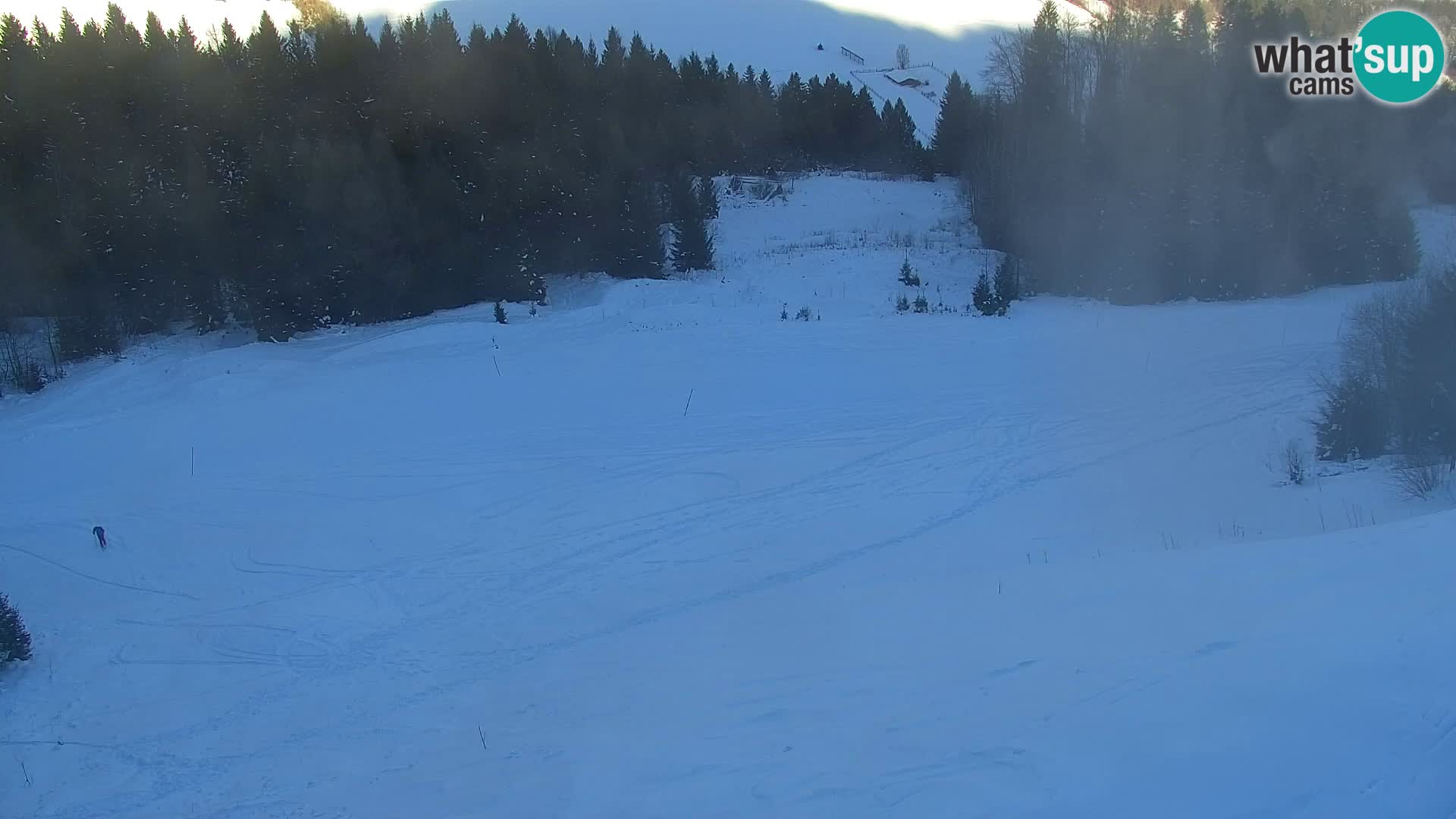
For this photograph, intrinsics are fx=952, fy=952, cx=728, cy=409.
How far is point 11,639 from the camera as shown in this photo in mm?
8172

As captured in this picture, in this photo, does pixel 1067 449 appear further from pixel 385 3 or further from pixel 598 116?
pixel 385 3

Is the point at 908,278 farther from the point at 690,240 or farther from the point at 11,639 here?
the point at 11,639

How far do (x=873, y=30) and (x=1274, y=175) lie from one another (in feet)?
113

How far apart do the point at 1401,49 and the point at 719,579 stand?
17.1 meters

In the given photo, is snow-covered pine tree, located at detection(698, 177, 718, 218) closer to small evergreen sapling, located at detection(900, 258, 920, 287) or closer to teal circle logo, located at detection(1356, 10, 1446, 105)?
small evergreen sapling, located at detection(900, 258, 920, 287)

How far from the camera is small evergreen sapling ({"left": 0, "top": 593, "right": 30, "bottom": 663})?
812 centimetres

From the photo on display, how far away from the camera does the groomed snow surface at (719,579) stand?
4988 millimetres

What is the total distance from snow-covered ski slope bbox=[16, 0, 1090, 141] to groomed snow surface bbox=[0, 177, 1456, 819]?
2935cm

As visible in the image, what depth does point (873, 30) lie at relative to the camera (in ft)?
176

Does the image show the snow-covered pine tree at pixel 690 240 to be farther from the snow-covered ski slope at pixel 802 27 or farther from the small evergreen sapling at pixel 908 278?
the snow-covered ski slope at pixel 802 27

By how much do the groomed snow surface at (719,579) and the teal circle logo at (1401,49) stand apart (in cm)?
505

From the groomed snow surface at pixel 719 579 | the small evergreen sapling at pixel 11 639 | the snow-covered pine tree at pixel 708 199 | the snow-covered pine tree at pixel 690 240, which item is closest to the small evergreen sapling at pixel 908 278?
the groomed snow surface at pixel 719 579

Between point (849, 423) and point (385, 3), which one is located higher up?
point (385, 3)

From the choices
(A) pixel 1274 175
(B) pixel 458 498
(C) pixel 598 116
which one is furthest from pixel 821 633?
(C) pixel 598 116
